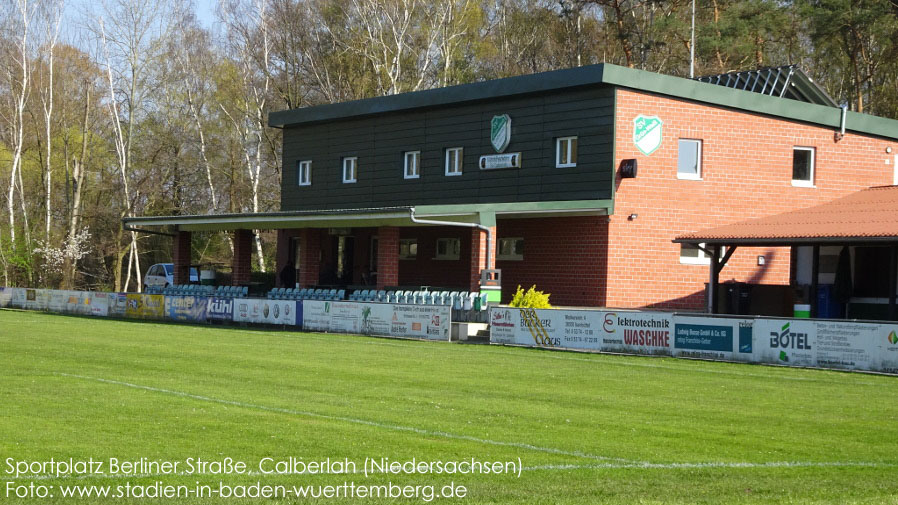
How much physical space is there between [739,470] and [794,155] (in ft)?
85.1

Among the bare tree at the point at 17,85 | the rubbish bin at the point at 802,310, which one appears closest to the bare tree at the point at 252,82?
the bare tree at the point at 17,85

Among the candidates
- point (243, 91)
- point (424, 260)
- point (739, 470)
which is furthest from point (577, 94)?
point (243, 91)

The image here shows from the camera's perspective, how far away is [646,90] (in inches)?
1225

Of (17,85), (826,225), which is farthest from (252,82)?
(826,225)

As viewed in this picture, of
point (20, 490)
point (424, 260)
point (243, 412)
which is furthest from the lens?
point (424, 260)

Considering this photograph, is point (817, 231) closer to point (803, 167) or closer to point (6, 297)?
point (803, 167)

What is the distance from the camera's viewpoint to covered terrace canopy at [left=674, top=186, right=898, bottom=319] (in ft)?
83.9

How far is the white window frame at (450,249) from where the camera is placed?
38.0 metres

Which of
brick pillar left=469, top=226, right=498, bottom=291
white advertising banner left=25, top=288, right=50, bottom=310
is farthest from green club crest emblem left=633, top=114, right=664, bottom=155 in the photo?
white advertising banner left=25, top=288, right=50, bottom=310

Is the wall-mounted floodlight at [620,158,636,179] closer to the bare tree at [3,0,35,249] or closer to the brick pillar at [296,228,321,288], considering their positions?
the brick pillar at [296,228,321,288]

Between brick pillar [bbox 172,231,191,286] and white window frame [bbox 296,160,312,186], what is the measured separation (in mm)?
4871

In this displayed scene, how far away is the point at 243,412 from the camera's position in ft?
42.5

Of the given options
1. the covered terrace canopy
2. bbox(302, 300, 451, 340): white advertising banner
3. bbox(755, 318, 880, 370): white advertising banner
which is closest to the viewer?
bbox(755, 318, 880, 370): white advertising banner

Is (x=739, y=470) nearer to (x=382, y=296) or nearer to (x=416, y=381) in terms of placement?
(x=416, y=381)
